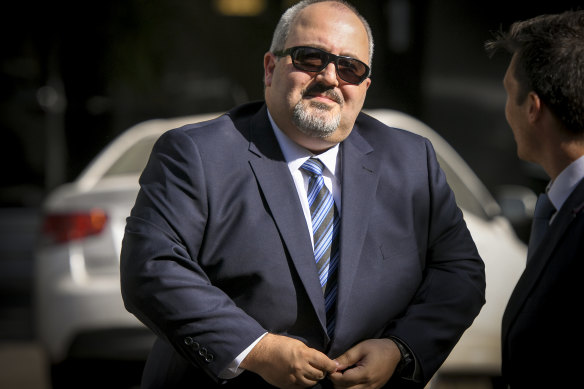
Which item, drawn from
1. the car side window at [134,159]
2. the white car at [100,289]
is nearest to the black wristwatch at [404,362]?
the white car at [100,289]

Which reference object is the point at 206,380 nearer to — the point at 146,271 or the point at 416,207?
the point at 146,271

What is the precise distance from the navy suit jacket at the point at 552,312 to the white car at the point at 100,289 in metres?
2.85

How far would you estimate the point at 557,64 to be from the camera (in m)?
2.48

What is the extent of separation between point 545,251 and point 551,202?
9.0 inches

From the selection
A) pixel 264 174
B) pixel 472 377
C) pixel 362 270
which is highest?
pixel 264 174

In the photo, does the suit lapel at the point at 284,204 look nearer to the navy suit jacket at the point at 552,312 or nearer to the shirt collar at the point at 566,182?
the navy suit jacket at the point at 552,312

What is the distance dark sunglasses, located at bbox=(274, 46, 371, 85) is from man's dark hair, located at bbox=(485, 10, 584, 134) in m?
0.43

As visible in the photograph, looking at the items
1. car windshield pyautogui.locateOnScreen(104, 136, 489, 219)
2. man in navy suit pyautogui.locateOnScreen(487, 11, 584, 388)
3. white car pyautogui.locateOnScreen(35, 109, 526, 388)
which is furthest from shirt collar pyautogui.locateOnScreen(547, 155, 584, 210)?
car windshield pyautogui.locateOnScreen(104, 136, 489, 219)

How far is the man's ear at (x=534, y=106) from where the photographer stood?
2.55 metres

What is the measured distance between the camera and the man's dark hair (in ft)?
8.08

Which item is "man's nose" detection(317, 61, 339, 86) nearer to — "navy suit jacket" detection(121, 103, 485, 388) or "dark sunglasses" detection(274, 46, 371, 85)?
"dark sunglasses" detection(274, 46, 371, 85)

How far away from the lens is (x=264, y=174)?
2.61 m

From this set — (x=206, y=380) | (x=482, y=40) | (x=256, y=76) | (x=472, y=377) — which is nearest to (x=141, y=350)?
(x=472, y=377)

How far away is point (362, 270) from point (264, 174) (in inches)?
14.1
